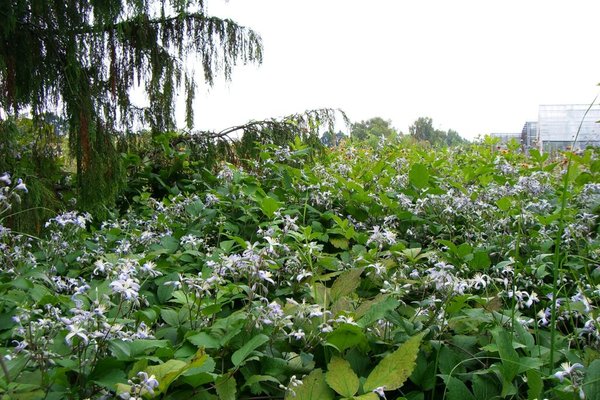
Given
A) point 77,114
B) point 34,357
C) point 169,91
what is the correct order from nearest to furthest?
point 34,357, point 77,114, point 169,91

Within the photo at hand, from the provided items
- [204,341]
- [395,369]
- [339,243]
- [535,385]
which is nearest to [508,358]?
[535,385]

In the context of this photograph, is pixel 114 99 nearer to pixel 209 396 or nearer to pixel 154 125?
pixel 154 125

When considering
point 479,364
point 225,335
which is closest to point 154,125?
point 225,335

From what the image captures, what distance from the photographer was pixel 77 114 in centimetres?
299

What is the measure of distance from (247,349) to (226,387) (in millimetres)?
116

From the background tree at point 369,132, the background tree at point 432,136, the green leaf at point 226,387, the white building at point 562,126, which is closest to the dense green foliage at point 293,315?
the green leaf at point 226,387

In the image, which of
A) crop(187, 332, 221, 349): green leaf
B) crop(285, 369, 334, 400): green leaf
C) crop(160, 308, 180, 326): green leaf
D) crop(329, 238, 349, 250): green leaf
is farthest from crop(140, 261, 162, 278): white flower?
crop(329, 238, 349, 250): green leaf

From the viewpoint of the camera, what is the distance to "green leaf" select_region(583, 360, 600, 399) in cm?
140

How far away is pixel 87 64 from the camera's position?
3.23 metres

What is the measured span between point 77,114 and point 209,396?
6.87 ft

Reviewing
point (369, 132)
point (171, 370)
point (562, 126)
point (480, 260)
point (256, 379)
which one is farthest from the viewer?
point (562, 126)

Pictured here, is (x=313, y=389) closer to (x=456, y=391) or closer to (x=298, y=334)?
(x=298, y=334)

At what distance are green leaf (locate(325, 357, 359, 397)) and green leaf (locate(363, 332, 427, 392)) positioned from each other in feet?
0.13

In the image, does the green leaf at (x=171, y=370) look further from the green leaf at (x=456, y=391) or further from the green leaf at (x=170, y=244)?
the green leaf at (x=170, y=244)
